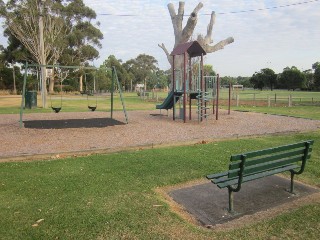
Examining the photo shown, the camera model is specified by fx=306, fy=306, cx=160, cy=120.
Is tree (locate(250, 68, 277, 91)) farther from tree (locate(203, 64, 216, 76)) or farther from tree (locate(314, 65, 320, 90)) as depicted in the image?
tree (locate(203, 64, 216, 76))

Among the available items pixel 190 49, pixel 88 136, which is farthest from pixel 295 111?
pixel 88 136

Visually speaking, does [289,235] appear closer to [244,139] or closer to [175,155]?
[175,155]

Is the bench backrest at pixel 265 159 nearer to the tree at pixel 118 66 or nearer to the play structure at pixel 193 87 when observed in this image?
the play structure at pixel 193 87

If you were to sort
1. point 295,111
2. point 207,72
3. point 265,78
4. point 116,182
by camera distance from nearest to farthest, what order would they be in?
point 116,182 → point 295,111 → point 207,72 → point 265,78

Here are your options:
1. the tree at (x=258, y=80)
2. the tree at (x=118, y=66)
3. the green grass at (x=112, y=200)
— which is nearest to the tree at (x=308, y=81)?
the tree at (x=258, y=80)

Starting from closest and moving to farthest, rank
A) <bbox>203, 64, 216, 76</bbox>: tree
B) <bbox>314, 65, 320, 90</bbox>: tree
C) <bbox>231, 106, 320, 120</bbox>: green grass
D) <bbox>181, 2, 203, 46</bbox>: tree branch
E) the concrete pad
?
the concrete pad
<bbox>231, 106, 320, 120</bbox>: green grass
<bbox>181, 2, 203, 46</bbox>: tree branch
<bbox>203, 64, 216, 76</bbox>: tree
<bbox>314, 65, 320, 90</bbox>: tree

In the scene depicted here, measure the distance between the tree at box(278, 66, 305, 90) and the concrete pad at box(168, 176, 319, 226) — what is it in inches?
3234

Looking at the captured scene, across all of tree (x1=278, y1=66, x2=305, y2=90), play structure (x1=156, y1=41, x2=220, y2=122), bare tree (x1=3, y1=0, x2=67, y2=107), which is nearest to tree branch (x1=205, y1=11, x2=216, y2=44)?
play structure (x1=156, y1=41, x2=220, y2=122)

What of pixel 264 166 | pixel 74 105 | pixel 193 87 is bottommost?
pixel 264 166

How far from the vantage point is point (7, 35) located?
150 ft

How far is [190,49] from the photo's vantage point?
14500 millimetres

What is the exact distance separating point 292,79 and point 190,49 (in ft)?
244

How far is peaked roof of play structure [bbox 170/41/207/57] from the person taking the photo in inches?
534

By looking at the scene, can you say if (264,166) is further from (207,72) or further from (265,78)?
(265,78)
